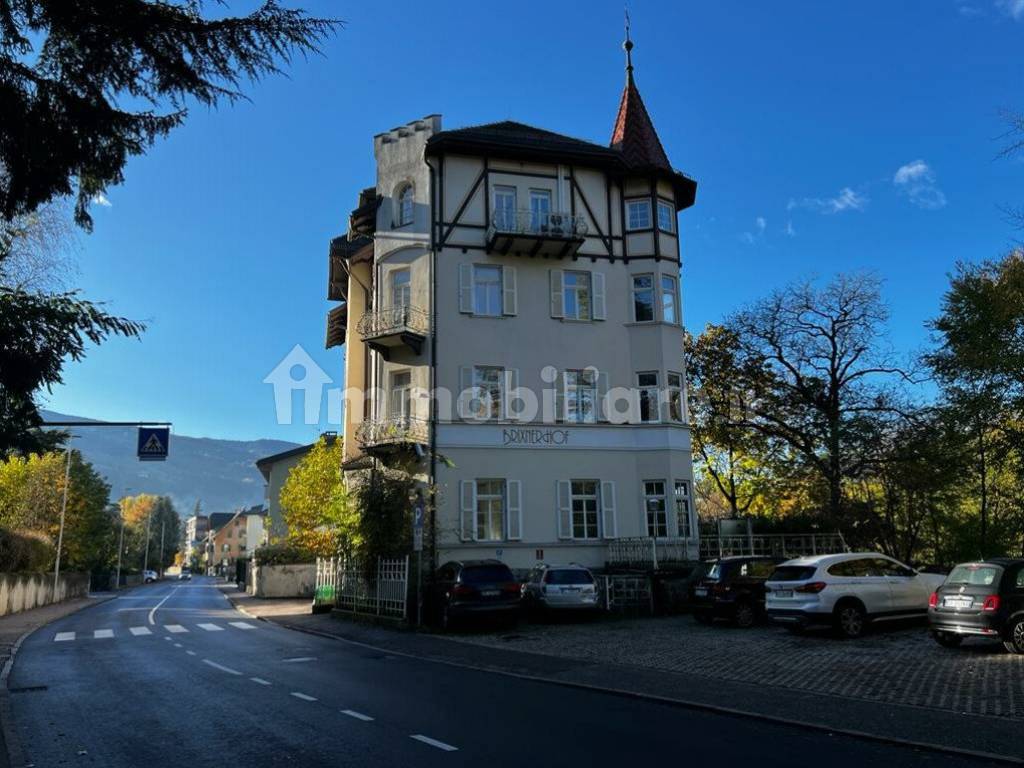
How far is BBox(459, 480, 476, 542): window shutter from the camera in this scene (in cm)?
2458

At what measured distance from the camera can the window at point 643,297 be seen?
2778 cm

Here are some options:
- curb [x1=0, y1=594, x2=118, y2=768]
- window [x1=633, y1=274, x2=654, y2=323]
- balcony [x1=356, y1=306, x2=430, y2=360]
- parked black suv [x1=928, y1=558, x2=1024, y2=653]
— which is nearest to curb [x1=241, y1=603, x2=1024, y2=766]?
parked black suv [x1=928, y1=558, x2=1024, y2=653]

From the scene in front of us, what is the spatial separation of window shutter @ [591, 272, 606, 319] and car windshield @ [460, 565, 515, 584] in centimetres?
1111

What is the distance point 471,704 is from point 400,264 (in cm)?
1965

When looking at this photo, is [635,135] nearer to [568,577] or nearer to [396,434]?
[396,434]

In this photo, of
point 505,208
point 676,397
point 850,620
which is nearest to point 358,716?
point 850,620

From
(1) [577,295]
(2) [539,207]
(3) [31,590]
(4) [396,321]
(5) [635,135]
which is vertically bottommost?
(3) [31,590]

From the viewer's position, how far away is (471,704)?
385 inches

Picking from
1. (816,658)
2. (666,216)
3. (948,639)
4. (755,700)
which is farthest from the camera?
(666,216)

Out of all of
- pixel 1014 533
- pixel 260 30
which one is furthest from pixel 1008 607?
pixel 1014 533

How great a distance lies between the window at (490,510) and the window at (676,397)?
6725 millimetres

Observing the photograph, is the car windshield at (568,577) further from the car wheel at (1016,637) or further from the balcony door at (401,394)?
the car wheel at (1016,637)

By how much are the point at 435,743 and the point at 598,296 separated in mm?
21438

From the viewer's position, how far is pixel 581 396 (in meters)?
26.7
